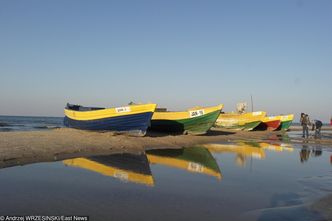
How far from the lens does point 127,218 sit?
6254mm

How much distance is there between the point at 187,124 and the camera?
27.5 meters

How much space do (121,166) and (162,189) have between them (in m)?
3.55

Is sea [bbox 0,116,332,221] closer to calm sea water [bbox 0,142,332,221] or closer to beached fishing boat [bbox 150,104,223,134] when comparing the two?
calm sea water [bbox 0,142,332,221]

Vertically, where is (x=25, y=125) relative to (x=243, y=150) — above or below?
above

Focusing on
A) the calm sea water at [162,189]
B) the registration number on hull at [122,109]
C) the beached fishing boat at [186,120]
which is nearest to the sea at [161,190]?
the calm sea water at [162,189]

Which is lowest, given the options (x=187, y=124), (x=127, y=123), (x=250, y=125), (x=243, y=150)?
(x=243, y=150)

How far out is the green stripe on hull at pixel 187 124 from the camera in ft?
89.9

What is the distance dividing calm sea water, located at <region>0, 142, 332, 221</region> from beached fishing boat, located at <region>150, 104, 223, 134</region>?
43.8ft

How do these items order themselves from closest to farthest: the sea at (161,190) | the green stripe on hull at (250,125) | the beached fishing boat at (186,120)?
1. the sea at (161,190)
2. the beached fishing boat at (186,120)
3. the green stripe on hull at (250,125)

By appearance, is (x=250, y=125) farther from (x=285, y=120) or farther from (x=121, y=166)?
(x=121, y=166)

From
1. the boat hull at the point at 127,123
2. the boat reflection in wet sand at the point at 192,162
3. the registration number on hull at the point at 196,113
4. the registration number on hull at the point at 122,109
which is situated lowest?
the boat reflection in wet sand at the point at 192,162

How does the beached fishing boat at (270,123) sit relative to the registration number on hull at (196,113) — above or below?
below

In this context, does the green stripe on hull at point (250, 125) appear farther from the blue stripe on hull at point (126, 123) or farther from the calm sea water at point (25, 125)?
the calm sea water at point (25, 125)

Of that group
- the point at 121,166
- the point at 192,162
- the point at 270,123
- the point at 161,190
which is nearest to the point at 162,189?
the point at 161,190
